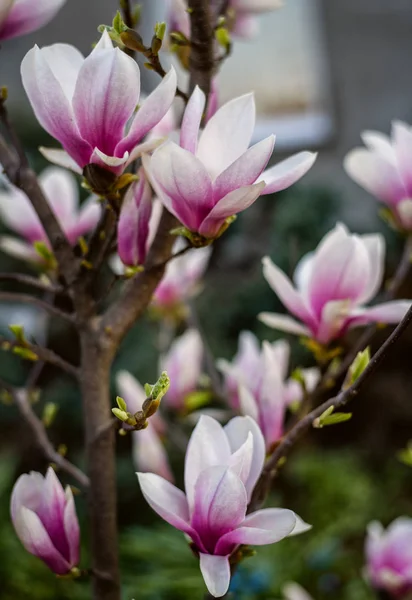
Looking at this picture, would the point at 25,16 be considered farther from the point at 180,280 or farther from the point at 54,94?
the point at 180,280

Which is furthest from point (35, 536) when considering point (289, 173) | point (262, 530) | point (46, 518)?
point (289, 173)

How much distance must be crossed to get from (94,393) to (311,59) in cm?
346

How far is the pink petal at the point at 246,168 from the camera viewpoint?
0.29m

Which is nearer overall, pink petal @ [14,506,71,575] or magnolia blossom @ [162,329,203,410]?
pink petal @ [14,506,71,575]

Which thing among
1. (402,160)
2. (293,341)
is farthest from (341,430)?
(402,160)

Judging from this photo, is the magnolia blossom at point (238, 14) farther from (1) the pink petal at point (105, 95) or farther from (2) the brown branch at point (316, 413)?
(2) the brown branch at point (316, 413)

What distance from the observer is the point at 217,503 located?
11.5 inches

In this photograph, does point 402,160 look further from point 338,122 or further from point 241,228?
point 338,122

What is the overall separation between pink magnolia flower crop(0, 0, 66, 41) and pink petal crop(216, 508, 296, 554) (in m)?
0.29

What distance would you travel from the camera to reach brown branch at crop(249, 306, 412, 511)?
0.91 feet

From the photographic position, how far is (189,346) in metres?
0.61

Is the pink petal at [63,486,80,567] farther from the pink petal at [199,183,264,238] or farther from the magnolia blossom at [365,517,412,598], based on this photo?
the magnolia blossom at [365,517,412,598]

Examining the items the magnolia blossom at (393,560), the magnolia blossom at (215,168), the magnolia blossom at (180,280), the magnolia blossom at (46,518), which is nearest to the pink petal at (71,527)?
the magnolia blossom at (46,518)

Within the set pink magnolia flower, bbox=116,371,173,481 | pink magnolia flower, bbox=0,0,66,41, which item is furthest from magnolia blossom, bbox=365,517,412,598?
pink magnolia flower, bbox=0,0,66,41
